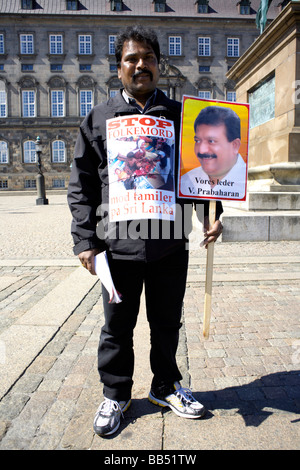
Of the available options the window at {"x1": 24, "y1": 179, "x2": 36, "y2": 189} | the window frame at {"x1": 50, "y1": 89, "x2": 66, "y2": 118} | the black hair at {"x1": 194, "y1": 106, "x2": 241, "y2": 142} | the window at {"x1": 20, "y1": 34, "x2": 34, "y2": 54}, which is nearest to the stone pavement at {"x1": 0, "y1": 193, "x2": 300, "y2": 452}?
the black hair at {"x1": 194, "y1": 106, "x2": 241, "y2": 142}

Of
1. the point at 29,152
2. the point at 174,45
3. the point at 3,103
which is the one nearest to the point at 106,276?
the point at 29,152

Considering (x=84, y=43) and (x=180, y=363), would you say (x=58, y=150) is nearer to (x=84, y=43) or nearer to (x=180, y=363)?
(x=84, y=43)

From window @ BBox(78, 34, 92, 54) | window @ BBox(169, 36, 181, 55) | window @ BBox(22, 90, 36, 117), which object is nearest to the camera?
window @ BBox(78, 34, 92, 54)

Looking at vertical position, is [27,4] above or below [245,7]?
below

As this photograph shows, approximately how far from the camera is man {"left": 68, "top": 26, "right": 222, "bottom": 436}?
1.99m

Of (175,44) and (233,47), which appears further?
(233,47)

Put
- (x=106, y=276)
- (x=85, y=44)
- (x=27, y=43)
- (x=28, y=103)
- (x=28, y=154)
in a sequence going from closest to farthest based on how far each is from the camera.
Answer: (x=106, y=276), (x=27, y=43), (x=85, y=44), (x=28, y=103), (x=28, y=154)

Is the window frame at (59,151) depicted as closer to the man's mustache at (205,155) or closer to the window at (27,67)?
the window at (27,67)

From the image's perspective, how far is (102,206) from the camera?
6.72 ft

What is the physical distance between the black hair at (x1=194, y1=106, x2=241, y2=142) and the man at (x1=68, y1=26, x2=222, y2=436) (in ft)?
0.55

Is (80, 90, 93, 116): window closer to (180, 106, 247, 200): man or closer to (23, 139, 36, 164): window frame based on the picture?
(23, 139, 36, 164): window frame

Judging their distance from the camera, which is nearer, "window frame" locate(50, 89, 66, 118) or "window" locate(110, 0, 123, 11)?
"window" locate(110, 0, 123, 11)

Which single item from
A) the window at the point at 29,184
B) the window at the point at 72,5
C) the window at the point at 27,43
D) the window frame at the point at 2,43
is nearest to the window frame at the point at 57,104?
the window at the point at 27,43

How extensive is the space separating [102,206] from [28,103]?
41.6m
